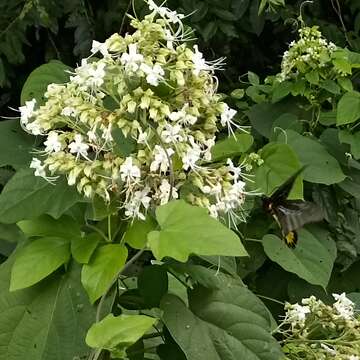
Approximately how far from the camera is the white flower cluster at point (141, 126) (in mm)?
908

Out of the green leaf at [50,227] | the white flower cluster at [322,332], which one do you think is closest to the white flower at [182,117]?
the green leaf at [50,227]

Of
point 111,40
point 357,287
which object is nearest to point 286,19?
point 357,287

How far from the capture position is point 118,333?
790 millimetres

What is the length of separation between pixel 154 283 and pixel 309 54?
3.53 ft

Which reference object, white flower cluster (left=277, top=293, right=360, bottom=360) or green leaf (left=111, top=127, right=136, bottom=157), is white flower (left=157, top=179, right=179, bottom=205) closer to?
green leaf (left=111, top=127, right=136, bottom=157)

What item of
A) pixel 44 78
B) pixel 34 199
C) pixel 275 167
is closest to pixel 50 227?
pixel 34 199

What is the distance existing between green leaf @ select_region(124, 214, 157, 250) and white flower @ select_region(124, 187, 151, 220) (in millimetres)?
32

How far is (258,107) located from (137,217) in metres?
1.21

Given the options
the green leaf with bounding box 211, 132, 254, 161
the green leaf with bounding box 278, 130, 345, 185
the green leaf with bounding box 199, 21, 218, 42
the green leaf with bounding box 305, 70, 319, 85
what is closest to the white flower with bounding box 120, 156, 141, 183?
the green leaf with bounding box 211, 132, 254, 161

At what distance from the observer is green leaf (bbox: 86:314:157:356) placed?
0.79 metres

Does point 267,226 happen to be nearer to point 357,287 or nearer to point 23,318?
point 357,287

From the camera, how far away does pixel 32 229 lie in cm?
100

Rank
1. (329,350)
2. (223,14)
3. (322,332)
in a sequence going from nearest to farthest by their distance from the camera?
(329,350)
(322,332)
(223,14)

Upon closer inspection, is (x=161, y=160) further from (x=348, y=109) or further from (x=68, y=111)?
(x=348, y=109)
